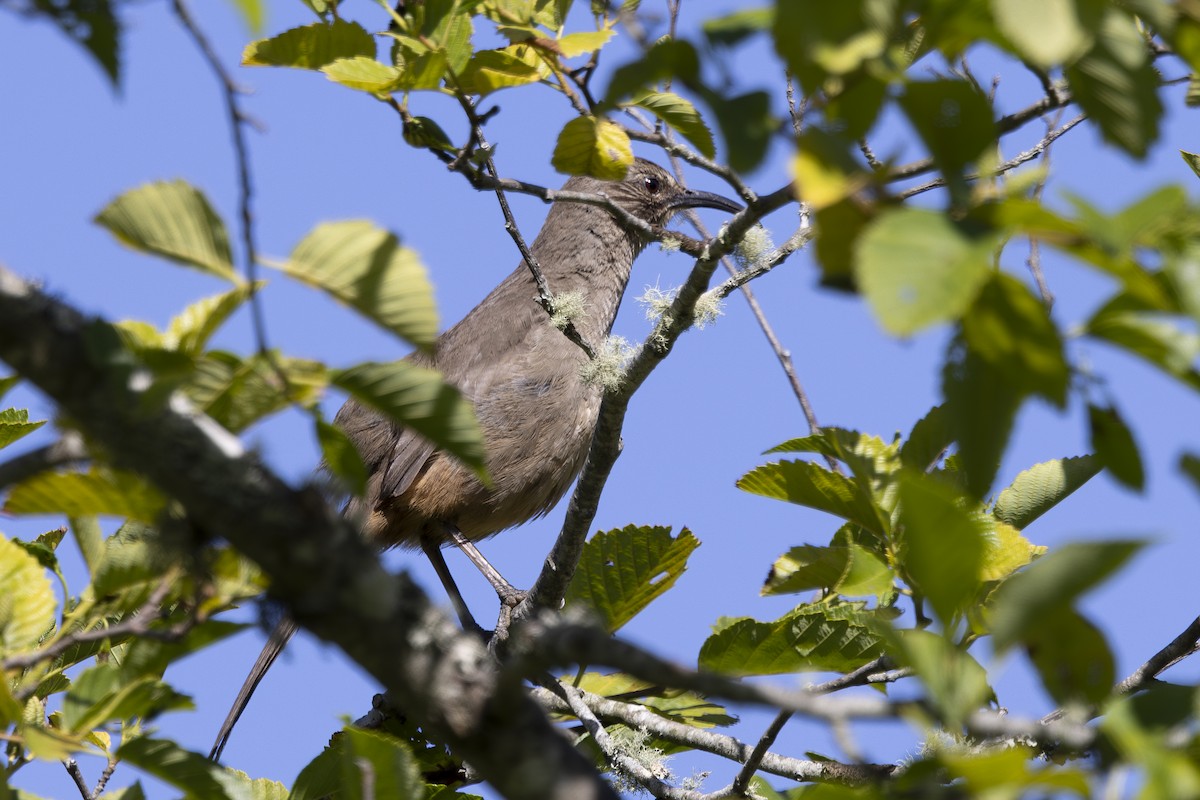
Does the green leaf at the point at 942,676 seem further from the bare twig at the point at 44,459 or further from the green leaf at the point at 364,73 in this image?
the green leaf at the point at 364,73

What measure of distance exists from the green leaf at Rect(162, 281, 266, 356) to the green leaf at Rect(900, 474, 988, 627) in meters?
0.86

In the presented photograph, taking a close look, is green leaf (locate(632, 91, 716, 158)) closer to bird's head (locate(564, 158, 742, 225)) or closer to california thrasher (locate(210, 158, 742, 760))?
california thrasher (locate(210, 158, 742, 760))

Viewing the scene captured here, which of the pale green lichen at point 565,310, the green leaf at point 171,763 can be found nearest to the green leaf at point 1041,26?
the green leaf at point 171,763

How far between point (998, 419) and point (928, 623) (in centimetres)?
89

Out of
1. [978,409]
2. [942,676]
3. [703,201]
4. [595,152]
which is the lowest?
[942,676]

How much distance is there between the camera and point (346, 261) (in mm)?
1495

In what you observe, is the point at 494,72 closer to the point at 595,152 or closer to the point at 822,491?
the point at 595,152

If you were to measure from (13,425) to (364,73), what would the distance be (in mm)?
1455

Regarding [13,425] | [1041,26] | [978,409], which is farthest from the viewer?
[13,425]

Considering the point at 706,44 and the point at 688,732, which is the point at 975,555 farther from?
the point at 688,732

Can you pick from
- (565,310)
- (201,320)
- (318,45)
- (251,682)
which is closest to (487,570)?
(251,682)

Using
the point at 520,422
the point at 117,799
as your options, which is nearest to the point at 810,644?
the point at 117,799

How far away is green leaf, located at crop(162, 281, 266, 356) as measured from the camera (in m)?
1.60

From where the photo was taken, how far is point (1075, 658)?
4.50 feet
